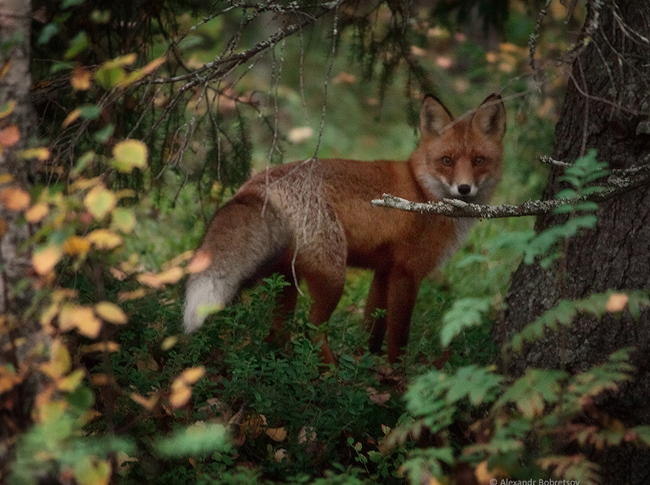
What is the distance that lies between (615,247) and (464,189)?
5.21 ft

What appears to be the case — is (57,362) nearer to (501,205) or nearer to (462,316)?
(462,316)

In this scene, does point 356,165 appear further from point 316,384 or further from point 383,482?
point 383,482

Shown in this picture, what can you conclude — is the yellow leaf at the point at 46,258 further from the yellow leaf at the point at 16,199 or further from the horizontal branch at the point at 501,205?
the horizontal branch at the point at 501,205

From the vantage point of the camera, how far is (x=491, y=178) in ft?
15.7

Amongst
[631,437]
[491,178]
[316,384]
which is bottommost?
[316,384]

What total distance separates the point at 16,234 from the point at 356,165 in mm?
2865

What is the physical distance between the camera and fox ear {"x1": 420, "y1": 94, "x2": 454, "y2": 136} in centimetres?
447

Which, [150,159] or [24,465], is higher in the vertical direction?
[150,159]

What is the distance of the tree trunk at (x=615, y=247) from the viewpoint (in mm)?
2838

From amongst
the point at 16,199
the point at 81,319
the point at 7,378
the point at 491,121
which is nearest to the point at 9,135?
the point at 16,199

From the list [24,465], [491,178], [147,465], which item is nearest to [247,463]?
[147,465]

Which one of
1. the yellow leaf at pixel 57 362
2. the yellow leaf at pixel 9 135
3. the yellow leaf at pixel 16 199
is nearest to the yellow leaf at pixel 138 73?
the yellow leaf at pixel 9 135

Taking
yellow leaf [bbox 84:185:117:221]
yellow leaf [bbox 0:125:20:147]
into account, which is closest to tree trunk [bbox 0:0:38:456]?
yellow leaf [bbox 0:125:20:147]

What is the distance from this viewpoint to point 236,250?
376 cm
